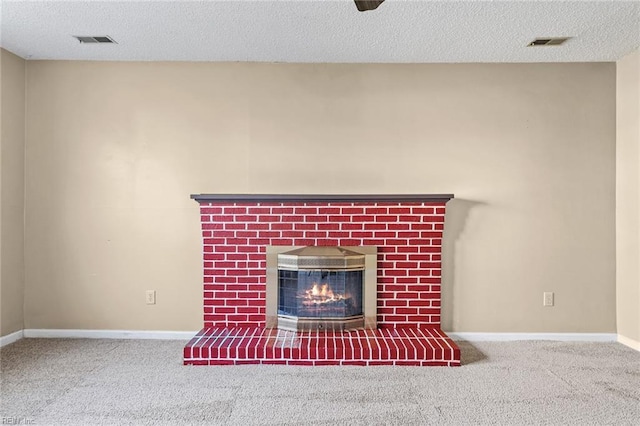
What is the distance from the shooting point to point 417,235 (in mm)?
3750

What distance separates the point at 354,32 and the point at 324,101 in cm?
73

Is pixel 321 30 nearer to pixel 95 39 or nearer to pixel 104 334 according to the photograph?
pixel 95 39

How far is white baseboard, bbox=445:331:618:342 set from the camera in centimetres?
380

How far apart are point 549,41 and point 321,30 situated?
62.2 inches

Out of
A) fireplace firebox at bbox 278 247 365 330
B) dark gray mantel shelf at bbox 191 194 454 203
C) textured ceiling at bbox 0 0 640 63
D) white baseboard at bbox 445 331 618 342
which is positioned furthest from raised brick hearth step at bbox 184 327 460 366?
textured ceiling at bbox 0 0 640 63

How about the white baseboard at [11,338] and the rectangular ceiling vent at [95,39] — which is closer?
the rectangular ceiling vent at [95,39]

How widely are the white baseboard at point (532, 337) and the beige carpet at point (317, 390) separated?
0.86ft

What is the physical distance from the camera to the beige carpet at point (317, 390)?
94.5 inches

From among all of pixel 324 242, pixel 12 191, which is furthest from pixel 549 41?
pixel 12 191

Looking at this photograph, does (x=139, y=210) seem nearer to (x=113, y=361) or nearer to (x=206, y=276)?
(x=206, y=276)

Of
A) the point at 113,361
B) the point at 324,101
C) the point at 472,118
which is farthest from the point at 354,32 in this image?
the point at 113,361

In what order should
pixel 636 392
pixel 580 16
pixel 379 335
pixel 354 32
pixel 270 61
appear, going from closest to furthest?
pixel 636 392 < pixel 580 16 < pixel 354 32 < pixel 379 335 < pixel 270 61

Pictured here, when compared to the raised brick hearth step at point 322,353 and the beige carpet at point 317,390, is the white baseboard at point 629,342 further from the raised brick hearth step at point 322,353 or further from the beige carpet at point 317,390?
the raised brick hearth step at point 322,353

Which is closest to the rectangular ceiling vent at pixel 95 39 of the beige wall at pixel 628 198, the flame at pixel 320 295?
the flame at pixel 320 295
